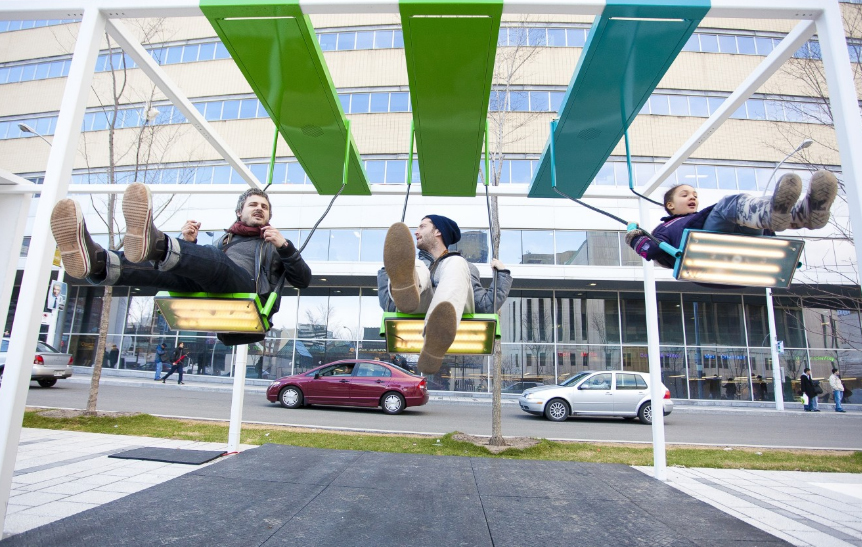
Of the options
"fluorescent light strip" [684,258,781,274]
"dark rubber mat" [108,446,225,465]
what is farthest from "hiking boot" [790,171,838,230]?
"dark rubber mat" [108,446,225,465]

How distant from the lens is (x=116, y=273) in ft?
9.22

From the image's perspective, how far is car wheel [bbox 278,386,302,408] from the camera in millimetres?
12875

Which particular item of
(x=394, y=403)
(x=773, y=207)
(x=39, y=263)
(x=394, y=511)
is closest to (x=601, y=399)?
(x=394, y=403)

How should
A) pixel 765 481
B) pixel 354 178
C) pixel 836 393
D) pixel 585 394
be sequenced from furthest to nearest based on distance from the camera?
1. pixel 836 393
2. pixel 585 394
3. pixel 765 481
4. pixel 354 178

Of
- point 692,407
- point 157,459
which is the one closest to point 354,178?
point 157,459

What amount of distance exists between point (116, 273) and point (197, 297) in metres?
0.49

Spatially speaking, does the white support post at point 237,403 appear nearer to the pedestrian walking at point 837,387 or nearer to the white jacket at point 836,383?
the pedestrian walking at point 837,387

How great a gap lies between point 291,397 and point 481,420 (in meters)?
5.37

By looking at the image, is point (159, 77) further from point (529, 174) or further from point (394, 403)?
point (529, 174)

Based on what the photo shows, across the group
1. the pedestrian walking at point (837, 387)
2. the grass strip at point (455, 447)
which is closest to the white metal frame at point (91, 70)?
the grass strip at point (455, 447)

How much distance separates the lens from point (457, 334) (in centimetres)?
351

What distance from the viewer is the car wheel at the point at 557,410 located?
12.4m

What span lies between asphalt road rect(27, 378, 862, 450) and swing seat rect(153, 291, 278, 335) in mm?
7124

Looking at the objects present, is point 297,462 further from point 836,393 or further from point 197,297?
point 836,393
